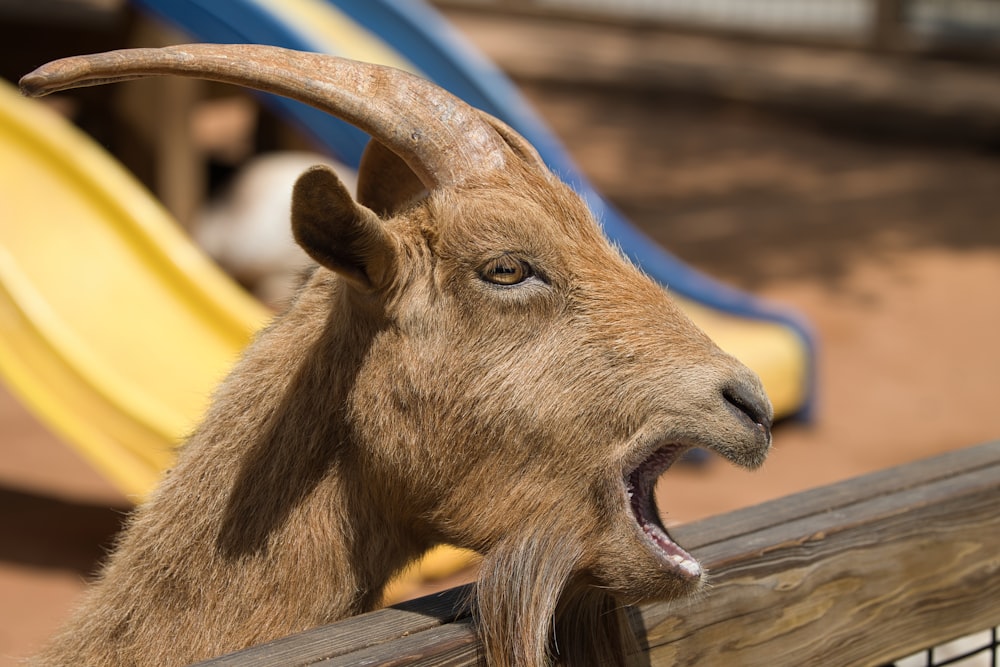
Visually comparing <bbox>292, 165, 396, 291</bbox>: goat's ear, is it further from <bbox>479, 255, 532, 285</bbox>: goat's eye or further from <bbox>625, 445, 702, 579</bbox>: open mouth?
<bbox>625, 445, 702, 579</bbox>: open mouth

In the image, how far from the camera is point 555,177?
247 cm

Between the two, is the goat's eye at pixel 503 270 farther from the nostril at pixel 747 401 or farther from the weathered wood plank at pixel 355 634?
the weathered wood plank at pixel 355 634

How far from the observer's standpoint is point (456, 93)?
7.50 meters

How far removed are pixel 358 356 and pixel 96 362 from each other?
135 inches

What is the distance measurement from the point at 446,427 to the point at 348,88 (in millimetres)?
646

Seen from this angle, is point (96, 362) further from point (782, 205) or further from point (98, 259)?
point (782, 205)

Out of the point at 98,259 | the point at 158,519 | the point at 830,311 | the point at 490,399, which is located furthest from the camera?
the point at 830,311

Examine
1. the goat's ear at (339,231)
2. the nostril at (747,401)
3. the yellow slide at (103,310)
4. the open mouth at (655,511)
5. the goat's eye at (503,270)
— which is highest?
the yellow slide at (103,310)

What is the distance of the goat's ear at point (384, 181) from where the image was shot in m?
2.47

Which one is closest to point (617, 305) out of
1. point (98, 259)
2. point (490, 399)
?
point (490, 399)

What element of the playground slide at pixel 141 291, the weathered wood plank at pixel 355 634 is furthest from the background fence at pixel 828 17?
the weathered wood plank at pixel 355 634

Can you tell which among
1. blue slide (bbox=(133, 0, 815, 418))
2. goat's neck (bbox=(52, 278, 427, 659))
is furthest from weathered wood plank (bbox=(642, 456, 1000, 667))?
blue slide (bbox=(133, 0, 815, 418))

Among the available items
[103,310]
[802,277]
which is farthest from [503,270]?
[802,277]

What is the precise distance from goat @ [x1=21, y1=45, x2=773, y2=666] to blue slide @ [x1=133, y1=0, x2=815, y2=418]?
3560 millimetres
